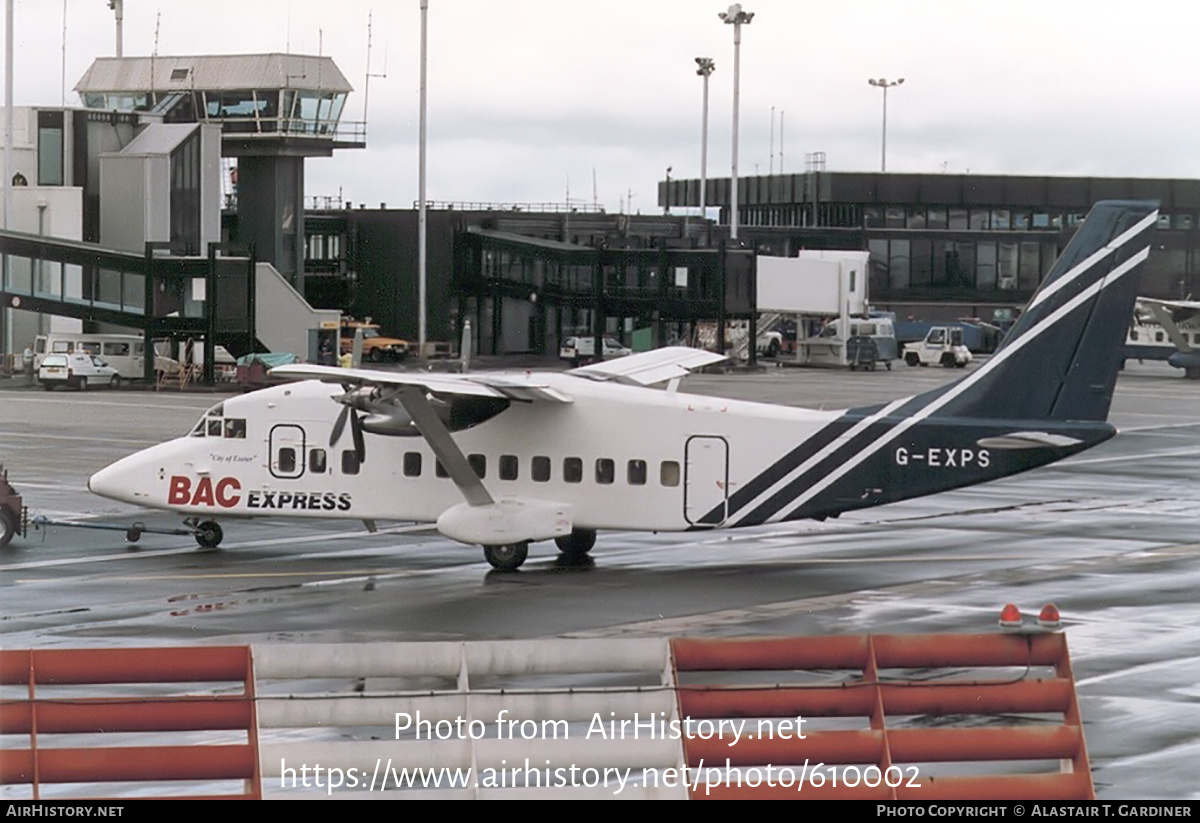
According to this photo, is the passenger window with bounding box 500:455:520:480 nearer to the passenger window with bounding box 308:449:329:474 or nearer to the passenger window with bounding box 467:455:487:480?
the passenger window with bounding box 467:455:487:480

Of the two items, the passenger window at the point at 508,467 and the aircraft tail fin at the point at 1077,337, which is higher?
the aircraft tail fin at the point at 1077,337

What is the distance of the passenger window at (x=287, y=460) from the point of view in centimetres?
3244

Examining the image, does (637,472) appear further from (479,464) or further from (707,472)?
(479,464)

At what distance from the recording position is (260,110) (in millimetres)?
99438

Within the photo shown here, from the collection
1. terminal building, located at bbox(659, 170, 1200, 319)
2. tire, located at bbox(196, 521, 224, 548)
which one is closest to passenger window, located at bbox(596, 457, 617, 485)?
tire, located at bbox(196, 521, 224, 548)

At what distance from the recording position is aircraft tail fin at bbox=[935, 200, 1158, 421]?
A: 3103cm

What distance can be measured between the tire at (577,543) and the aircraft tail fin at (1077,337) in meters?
6.99

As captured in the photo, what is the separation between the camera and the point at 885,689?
1438cm

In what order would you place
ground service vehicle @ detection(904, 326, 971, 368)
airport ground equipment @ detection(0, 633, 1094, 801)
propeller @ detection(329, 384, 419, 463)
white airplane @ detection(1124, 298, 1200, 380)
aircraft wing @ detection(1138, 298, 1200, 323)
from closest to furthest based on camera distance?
1. airport ground equipment @ detection(0, 633, 1094, 801)
2. propeller @ detection(329, 384, 419, 463)
3. aircraft wing @ detection(1138, 298, 1200, 323)
4. white airplane @ detection(1124, 298, 1200, 380)
5. ground service vehicle @ detection(904, 326, 971, 368)

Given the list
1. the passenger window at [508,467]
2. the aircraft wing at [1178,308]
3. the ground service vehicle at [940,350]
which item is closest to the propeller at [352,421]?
the passenger window at [508,467]

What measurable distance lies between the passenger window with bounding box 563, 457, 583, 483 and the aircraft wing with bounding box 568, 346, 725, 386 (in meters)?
3.11

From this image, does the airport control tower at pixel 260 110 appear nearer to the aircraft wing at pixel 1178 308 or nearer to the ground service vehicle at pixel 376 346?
the ground service vehicle at pixel 376 346

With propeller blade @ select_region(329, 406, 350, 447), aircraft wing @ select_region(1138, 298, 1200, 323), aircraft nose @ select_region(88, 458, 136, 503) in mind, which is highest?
aircraft wing @ select_region(1138, 298, 1200, 323)
